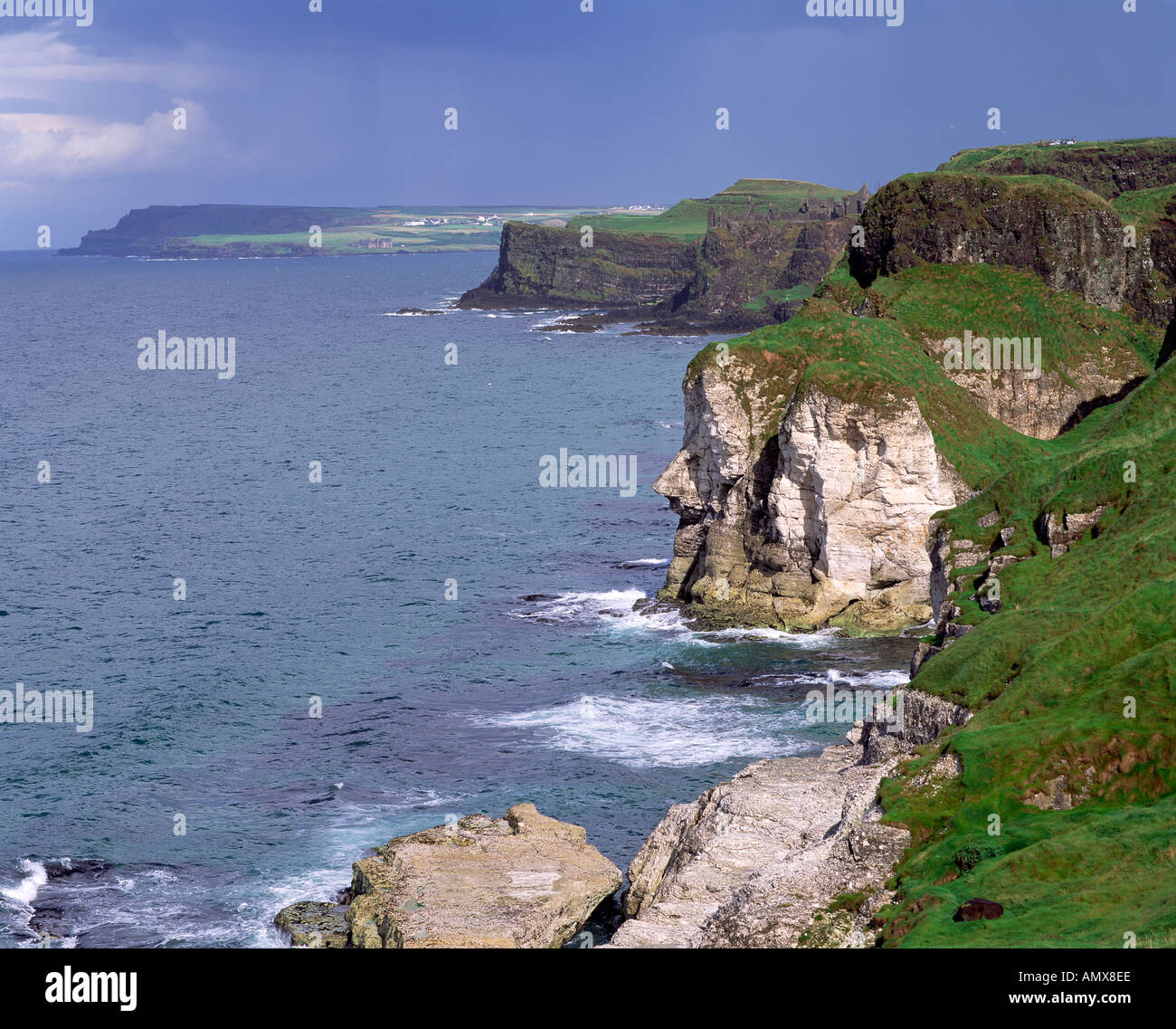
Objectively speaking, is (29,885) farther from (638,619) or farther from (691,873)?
(638,619)

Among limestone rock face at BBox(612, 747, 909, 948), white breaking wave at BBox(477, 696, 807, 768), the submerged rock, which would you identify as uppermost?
limestone rock face at BBox(612, 747, 909, 948)

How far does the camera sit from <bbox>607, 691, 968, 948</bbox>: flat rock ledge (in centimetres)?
3177

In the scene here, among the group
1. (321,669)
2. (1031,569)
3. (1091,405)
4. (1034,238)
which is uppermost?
(1034,238)

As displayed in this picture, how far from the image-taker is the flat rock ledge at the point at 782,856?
31766mm

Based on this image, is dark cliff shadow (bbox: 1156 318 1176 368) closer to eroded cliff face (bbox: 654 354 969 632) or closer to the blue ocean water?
eroded cliff face (bbox: 654 354 969 632)

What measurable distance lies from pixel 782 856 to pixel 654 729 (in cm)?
1928

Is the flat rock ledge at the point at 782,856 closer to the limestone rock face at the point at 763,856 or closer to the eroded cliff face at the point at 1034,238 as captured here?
the limestone rock face at the point at 763,856

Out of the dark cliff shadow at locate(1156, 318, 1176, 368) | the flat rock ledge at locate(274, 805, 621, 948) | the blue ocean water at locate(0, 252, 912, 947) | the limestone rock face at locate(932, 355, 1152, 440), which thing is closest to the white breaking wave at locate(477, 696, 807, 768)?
the blue ocean water at locate(0, 252, 912, 947)

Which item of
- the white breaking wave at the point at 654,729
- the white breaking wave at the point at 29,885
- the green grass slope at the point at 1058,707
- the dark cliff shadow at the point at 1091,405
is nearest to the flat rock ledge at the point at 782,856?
the green grass slope at the point at 1058,707

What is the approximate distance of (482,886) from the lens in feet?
130

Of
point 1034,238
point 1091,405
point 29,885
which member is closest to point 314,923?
point 29,885

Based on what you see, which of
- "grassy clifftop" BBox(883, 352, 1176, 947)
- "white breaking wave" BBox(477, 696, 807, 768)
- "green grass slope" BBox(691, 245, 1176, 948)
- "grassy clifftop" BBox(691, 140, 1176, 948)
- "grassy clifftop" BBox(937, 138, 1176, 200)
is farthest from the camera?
"grassy clifftop" BBox(937, 138, 1176, 200)

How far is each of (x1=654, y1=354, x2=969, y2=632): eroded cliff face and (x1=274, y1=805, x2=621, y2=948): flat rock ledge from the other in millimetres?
27707

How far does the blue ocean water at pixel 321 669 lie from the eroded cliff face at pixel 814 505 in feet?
10.1
